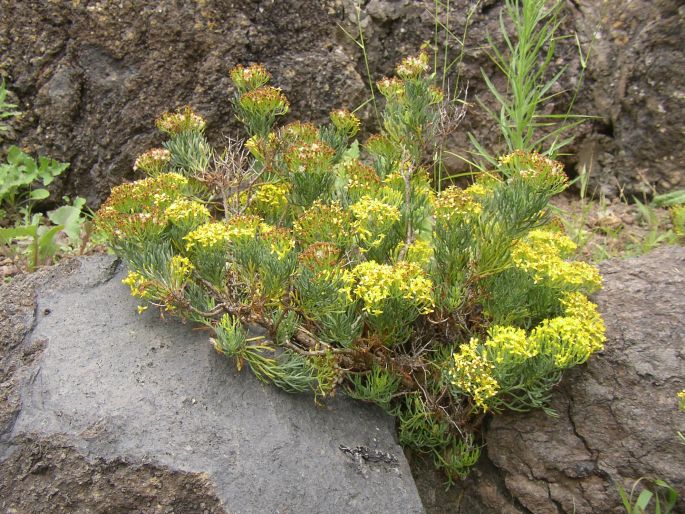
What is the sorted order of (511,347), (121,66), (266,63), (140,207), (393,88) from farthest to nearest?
(266,63) < (121,66) < (393,88) < (140,207) < (511,347)

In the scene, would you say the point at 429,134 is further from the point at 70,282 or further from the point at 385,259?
the point at 70,282

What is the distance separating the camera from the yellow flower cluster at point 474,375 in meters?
2.53

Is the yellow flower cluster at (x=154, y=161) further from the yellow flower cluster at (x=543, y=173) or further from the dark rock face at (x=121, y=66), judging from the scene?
the yellow flower cluster at (x=543, y=173)

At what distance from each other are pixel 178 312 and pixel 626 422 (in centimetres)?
194

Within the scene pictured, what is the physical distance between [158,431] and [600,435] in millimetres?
1833

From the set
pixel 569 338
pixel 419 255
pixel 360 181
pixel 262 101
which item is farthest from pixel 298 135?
pixel 569 338

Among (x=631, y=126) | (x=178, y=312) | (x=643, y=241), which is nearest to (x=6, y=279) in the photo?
(x=178, y=312)

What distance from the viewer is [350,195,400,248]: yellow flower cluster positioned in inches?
106

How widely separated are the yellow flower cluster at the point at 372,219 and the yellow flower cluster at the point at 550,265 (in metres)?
0.54

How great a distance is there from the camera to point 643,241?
13.8 ft

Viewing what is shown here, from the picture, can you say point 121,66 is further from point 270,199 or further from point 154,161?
point 270,199

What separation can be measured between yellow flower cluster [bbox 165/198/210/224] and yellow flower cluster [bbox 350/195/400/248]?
0.63 metres

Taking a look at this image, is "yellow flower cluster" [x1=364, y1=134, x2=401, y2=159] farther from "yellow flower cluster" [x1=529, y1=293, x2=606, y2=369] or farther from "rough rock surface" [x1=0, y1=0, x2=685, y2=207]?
"rough rock surface" [x1=0, y1=0, x2=685, y2=207]

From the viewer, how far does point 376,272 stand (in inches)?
97.5
